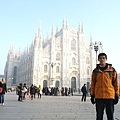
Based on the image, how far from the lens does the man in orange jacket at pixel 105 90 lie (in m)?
3.70

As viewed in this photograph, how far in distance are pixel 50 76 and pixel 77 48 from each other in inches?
426

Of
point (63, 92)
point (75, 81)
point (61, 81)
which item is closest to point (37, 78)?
point (61, 81)

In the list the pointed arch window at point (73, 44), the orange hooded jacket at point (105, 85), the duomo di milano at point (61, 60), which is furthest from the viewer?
the pointed arch window at point (73, 44)

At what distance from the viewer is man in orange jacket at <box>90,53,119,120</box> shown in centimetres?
370

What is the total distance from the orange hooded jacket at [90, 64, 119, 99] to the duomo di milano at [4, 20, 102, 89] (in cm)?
4350

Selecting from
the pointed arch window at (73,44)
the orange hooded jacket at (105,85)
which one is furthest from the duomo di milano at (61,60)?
the orange hooded jacket at (105,85)

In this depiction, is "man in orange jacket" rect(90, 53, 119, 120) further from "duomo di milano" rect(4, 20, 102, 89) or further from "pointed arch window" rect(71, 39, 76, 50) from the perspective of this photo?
"pointed arch window" rect(71, 39, 76, 50)

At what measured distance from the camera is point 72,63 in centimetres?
5250

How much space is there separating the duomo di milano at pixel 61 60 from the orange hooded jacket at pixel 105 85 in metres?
43.5

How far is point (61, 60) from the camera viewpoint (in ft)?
167

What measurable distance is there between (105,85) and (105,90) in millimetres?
89

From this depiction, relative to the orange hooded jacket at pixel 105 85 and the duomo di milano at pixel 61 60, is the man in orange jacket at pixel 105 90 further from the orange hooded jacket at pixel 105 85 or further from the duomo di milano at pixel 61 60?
the duomo di milano at pixel 61 60

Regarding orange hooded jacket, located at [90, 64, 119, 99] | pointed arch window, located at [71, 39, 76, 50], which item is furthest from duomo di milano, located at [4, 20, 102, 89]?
orange hooded jacket, located at [90, 64, 119, 99]

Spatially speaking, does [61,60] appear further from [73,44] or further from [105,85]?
[105,85]
